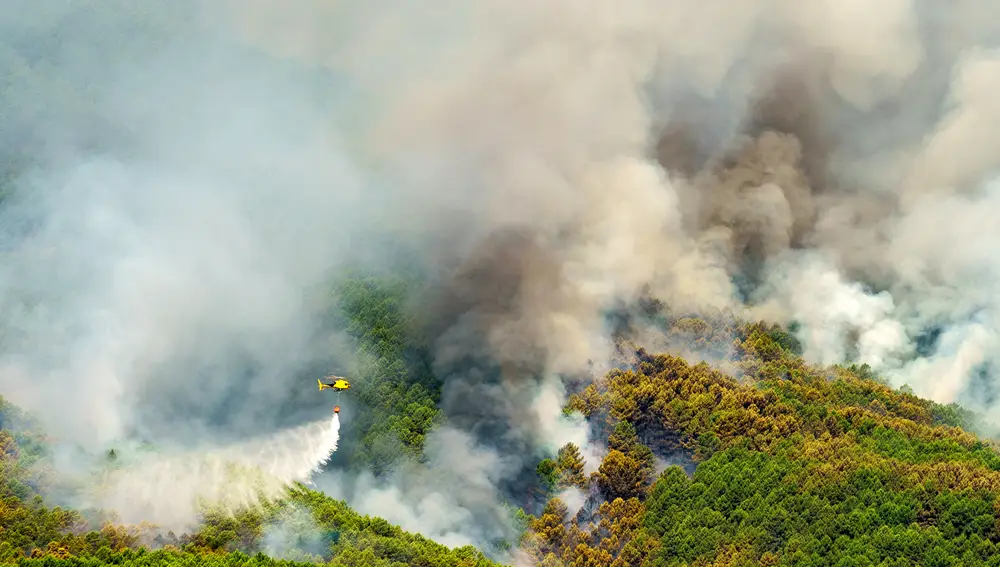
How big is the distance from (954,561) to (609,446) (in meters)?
24.2

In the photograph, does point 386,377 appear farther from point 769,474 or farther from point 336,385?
point 769,474

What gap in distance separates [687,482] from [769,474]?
17.7 ft

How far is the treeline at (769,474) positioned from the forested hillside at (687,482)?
0.39 feet

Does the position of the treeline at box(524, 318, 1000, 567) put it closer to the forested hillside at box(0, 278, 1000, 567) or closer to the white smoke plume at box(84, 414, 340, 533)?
the forested hillside at box(0, 278, 1000, 567)

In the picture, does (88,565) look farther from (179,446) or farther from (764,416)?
(764,416)

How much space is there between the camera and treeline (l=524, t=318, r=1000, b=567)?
75312 mm

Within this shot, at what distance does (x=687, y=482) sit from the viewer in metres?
85.0

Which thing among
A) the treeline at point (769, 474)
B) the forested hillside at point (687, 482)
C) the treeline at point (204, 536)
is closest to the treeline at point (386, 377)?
the forested hillside at point (687, 482)

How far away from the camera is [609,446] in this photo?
8944 centimetres

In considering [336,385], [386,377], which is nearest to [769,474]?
[336,385]

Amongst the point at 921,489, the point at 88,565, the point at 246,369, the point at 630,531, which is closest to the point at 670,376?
the point at 630,531

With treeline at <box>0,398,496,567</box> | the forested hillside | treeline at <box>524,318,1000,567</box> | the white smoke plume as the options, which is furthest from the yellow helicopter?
treeline at <box>524,318,1000,567</box>

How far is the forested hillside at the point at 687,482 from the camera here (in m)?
74.5

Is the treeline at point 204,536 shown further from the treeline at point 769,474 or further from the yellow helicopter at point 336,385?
the treeline at point 769,474
